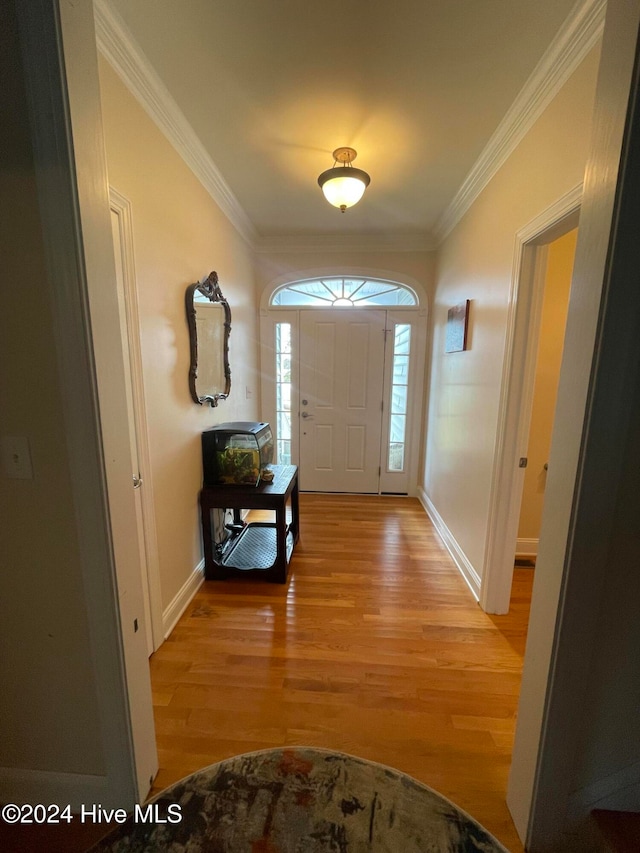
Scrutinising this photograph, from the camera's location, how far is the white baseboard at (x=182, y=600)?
1815 millimetres

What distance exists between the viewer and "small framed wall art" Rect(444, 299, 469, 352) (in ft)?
7.95

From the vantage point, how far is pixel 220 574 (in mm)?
2285

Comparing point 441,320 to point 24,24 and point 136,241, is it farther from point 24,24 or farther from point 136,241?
point 24,24

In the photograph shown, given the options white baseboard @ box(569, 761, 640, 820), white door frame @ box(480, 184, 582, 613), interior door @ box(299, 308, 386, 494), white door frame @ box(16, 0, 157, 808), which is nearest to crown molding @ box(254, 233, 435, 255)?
interior door @ box(299, 308, 386, 494)

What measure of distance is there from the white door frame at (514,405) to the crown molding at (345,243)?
184 centimetres

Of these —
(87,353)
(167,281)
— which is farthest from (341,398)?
(87,353)

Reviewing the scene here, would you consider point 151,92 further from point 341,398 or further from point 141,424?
point 341,398

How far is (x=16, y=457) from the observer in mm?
892

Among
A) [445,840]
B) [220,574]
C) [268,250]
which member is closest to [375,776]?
[445,840]

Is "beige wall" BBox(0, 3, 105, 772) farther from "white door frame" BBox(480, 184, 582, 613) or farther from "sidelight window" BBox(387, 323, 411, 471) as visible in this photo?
"sidelight window" BBox(387, 323, 411, 471)

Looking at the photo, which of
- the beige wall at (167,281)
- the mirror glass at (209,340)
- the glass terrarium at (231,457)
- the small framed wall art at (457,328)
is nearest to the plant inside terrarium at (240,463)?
the glass terrarium at (231,457)

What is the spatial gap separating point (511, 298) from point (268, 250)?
103 inches

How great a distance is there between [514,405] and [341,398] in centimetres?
210

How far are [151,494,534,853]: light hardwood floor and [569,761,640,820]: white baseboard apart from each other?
0.75 feet
